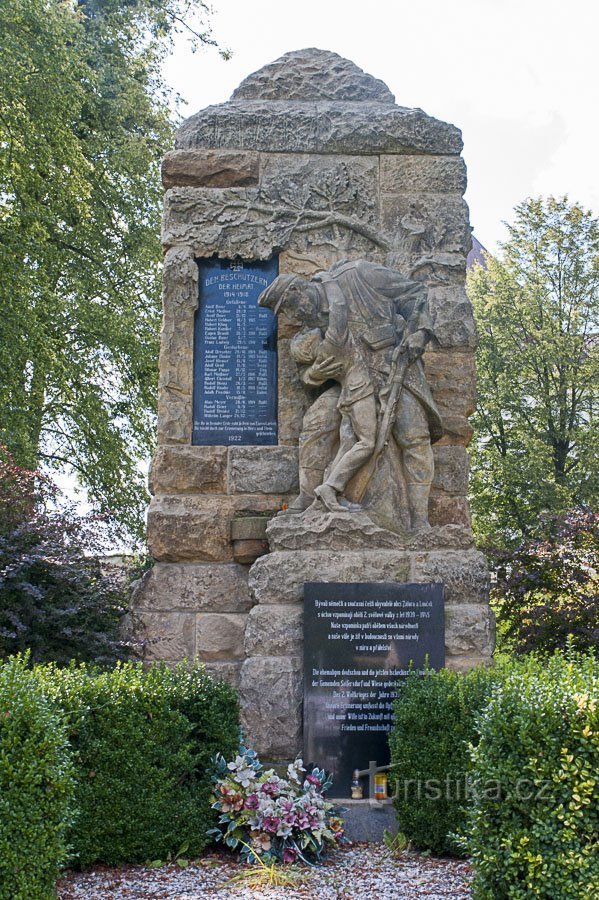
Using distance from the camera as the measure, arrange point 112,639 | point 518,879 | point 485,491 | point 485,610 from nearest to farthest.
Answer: point 518,879 → point 485,610 → point 112,639 → point 485,491

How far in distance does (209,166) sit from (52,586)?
3.55 metres

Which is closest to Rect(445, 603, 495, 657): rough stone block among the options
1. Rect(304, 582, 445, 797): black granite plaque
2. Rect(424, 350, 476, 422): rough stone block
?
Rect(304, 582, 445, 797): black granite plaque

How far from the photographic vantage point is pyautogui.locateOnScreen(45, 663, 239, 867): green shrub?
4629 millimetres

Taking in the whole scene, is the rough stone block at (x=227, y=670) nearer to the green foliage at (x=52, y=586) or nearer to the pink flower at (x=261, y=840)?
the green foliage at (x=52, y=586)

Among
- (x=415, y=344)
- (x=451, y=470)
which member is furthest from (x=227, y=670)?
(x=415, y=344)

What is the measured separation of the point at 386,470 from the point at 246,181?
268 centimetres

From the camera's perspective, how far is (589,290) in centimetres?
1712

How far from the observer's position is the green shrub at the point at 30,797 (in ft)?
11.6

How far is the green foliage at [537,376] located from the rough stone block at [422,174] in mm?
8559

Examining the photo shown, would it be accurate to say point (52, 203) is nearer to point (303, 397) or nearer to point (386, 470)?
point (303, 397)

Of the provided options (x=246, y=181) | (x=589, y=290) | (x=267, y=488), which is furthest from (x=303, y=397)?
(x=589, y=290)

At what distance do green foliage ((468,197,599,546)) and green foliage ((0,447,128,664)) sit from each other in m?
9.09

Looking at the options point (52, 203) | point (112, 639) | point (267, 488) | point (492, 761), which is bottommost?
point (492, 761)

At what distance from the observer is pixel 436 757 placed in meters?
4.98
